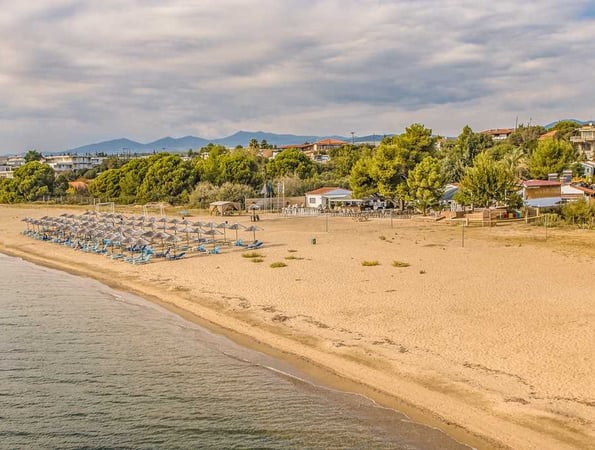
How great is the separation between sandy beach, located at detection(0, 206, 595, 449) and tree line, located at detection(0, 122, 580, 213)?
1363 cm

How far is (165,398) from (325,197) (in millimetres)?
45438

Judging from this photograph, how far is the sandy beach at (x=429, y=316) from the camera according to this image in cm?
1114

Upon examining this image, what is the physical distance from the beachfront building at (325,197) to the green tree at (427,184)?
9.88 meters

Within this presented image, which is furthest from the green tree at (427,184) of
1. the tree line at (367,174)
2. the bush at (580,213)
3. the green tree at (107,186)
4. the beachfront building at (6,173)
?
the beachfront building at (6,173)

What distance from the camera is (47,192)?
87562 mm

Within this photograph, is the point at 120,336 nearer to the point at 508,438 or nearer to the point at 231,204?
the point at 508,438

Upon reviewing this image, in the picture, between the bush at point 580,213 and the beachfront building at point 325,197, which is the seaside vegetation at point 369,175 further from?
the beachfront building at point 325,197

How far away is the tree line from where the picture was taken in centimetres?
4706

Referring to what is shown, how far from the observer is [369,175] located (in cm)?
5353

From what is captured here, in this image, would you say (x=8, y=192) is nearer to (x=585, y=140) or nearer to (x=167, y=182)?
(x=167, y=182)

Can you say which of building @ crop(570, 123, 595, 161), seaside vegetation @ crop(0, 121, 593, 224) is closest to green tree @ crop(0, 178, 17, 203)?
seaside vegetation @ crop(0, 121, 593, 224)

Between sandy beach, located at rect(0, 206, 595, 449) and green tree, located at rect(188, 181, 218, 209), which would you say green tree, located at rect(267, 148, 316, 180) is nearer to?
green tree, located at rect(188, 181, 218, 209)

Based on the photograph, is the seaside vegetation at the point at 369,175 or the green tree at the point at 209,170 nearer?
the seaside vegetation at the point at 369,175

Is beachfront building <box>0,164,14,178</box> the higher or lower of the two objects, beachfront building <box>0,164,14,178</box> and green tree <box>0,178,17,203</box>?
the higher
